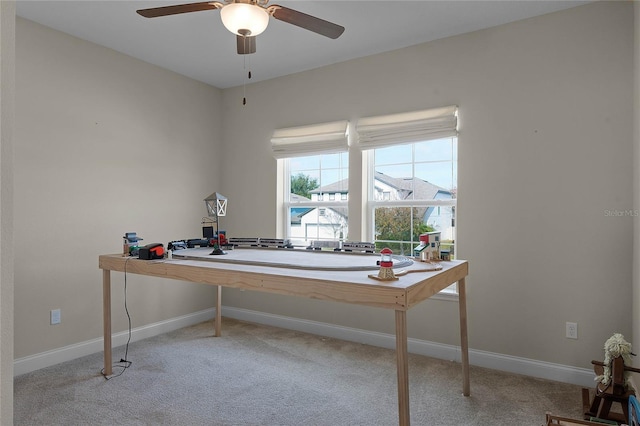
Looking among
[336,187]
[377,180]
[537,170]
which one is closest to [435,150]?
[377,180]

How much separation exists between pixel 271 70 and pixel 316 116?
0.66m

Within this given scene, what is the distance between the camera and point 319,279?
5.87 feet

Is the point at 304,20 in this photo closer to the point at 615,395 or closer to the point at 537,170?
the point at 537,170

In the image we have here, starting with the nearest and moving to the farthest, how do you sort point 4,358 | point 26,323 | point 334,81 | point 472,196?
1. point 4,358
2. point 26,323
3. point 472,196
4. point 334,81

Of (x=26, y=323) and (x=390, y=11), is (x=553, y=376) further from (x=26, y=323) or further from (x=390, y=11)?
(x=26, y=323)

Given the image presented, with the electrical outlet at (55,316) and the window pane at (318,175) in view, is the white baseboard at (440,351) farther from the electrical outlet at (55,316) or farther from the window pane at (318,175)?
the electrical outlet at (55,316)

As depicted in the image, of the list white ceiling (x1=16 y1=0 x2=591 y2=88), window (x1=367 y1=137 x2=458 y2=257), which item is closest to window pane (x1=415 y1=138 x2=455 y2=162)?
window (x1=367 y1=137 x2=458 y2=257)

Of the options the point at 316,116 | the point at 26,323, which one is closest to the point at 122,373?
the point at 26,323

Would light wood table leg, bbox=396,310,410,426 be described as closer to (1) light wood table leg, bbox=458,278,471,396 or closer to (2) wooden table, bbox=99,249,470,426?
(2) wooden table, bbox=99,249,470,426

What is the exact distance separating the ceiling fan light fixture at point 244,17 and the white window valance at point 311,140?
1.80 metres

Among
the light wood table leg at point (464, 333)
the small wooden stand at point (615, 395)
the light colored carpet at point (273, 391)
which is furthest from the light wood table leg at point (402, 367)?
the small wooden stand at point (615, 395)

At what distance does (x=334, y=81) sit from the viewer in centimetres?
370

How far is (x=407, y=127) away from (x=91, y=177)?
2.72m

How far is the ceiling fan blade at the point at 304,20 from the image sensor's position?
1.96 meters
